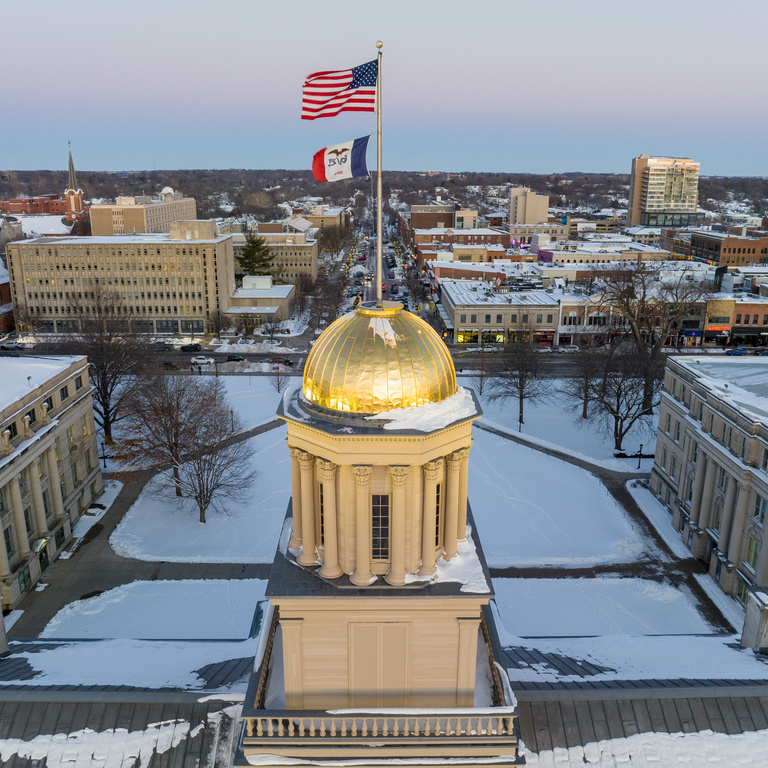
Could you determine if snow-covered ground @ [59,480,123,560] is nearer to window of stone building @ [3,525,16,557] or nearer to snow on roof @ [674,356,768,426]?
window of stone building @ [3,525,16,557]

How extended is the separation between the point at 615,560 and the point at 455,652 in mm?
27460

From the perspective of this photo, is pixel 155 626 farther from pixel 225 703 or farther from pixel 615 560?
pixel 615 560

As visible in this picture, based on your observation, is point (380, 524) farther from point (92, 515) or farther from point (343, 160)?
point (92, 515)

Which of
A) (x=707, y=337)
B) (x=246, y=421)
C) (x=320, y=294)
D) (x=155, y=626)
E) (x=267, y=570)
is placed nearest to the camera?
(x=155, y=626)

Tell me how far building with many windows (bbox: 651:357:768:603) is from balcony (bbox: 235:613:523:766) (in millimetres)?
20558

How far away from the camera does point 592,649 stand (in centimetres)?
2280

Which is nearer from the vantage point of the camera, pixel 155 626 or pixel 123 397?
pixel 155 626

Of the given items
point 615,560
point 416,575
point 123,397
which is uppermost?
point 416,575

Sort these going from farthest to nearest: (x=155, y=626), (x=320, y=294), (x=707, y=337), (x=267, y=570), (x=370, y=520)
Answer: (x=320, y=294)
(x=707, y=337)
(x=267, y=570)
(x=155, y=626)
(x=370, y=520)

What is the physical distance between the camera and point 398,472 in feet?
51.7

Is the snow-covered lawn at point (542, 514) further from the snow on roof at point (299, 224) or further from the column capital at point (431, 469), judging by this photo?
the snow on roof at point (299, 224)

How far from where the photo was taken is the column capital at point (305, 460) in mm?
16656

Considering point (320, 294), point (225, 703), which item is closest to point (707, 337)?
point (320, 294)

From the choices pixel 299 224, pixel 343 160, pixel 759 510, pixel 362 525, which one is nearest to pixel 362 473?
pixel 362 525
